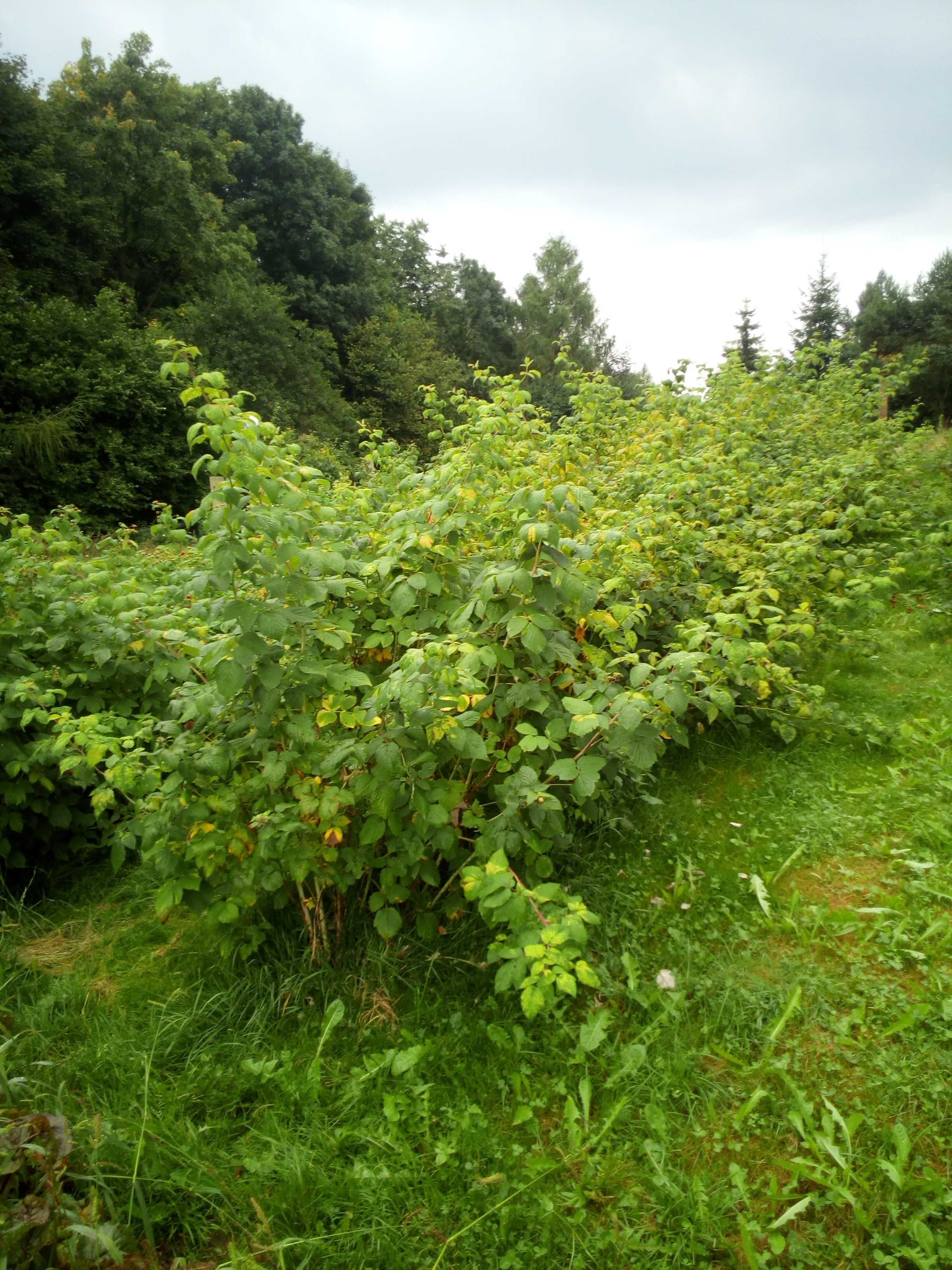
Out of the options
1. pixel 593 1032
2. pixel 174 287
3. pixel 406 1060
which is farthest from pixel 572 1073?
pixel 174 287

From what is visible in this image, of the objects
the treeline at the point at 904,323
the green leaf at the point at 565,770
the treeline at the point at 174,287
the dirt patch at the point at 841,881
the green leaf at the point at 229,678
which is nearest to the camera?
the green leaf at the point at 229,678

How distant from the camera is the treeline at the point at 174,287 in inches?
559

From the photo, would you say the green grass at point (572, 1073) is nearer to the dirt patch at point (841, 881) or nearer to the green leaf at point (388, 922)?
the dirt patch at point (841, 881)

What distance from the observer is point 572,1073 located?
183cm

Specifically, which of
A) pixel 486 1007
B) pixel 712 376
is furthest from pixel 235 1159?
pixel 712 376

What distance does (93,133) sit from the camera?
19.1 meters

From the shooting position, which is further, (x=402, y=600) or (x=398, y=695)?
(x=402, y=600)

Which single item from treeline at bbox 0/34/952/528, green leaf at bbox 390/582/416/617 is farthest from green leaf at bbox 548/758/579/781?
treeline at bbox 0/34/952/528

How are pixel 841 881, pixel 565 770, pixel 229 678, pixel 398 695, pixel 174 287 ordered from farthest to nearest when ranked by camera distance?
1. pixel 174 287
2. pixel 841 881
3. pixel 565 770
4. pixel 229 678
5. pixel 398 695

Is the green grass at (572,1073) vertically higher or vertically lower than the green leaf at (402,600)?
lower

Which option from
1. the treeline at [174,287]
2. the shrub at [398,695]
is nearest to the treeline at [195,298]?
the treeline at [174,287]

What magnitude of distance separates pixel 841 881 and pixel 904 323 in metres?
25.1

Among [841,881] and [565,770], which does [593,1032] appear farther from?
[841,881]

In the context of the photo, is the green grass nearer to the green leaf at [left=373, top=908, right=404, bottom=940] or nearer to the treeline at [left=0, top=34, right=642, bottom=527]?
the green leaf at [left=373, top=908, right=404, bottom=940]
